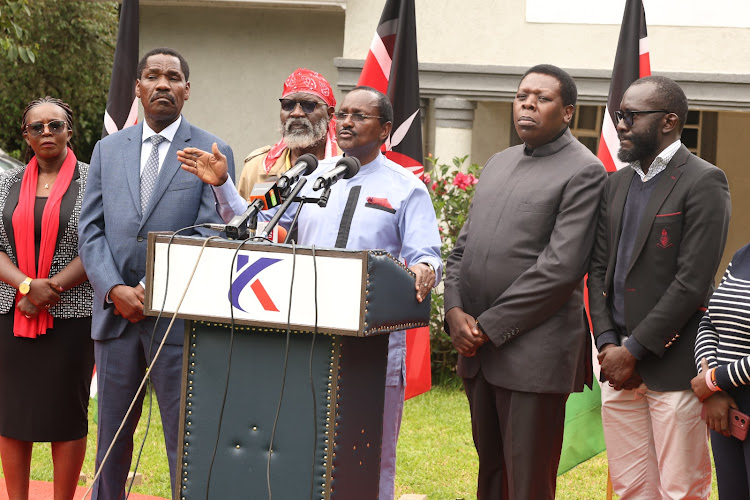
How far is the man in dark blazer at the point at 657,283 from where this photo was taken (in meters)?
4.13

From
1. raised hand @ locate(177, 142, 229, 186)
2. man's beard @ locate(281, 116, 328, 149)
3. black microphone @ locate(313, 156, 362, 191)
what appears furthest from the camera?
man's beard @ locate(281, 116, 328, 149)

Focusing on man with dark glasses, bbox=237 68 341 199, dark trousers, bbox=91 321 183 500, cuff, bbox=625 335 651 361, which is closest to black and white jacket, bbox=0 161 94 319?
dark trousers, bbox=91 321 183 500

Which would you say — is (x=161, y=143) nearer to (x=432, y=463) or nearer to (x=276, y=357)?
(x=276, y=357)

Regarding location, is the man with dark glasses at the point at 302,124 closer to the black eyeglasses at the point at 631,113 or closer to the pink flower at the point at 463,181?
the black eyeglasses at the point at 631,113

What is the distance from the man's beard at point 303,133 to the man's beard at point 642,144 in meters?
1.90

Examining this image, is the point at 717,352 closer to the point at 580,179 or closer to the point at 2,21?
the point at 580,179

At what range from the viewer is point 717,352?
3871 mm

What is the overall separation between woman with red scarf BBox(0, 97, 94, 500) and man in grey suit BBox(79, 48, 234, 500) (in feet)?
1.44

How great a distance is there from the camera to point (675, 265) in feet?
13.8

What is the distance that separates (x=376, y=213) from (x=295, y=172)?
87 cm

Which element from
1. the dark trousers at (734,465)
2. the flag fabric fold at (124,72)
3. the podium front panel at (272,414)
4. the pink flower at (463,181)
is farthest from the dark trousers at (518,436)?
the pink flower at (463,181)

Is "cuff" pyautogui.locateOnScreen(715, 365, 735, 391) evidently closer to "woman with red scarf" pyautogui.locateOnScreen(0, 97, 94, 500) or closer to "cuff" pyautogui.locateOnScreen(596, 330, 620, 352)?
"cuff" pyautogui.locateOnScreen(596, 330, 620, 352)

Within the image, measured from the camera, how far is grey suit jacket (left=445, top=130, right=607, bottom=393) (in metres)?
4.27

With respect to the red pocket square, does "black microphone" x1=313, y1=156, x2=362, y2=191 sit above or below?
above
